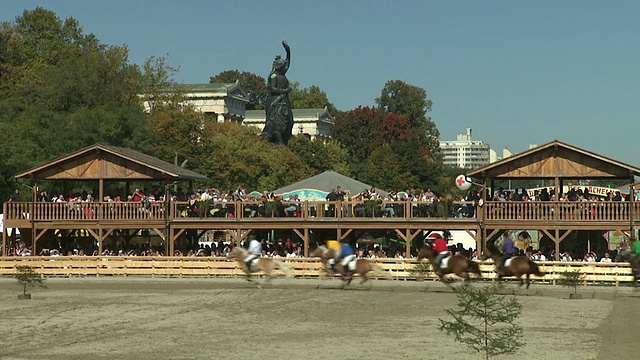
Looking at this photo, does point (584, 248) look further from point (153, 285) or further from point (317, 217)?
point (153, 285)

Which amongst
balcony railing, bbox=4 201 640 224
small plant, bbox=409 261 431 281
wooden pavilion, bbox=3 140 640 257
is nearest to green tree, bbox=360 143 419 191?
wooden pavilion, bbox=3 140 640 257

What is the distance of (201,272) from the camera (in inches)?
1948

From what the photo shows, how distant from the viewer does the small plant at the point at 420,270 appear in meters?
46.2

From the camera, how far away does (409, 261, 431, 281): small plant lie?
4622 cm

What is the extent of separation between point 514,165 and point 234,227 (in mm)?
13613

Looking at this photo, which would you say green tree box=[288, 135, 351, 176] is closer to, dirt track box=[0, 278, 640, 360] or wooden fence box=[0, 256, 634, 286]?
wooden fence box=[0, 256, 634, 286]

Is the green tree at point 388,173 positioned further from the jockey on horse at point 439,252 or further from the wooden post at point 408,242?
the jockey on horse at point 439,252

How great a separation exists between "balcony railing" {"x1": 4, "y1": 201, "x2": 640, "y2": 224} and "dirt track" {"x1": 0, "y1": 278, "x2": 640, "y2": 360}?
15.4ft

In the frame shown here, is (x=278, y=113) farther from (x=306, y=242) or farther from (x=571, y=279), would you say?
(x=571, y=279)

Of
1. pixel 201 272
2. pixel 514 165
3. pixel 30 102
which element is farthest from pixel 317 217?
pixel 30 102

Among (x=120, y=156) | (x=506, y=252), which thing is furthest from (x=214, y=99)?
(x=506, y=252)

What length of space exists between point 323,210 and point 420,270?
269 inches

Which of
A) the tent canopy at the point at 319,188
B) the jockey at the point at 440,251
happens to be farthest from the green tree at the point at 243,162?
the jockey at the point at 440,251

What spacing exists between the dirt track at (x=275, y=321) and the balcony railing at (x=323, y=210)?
4.69 metres
